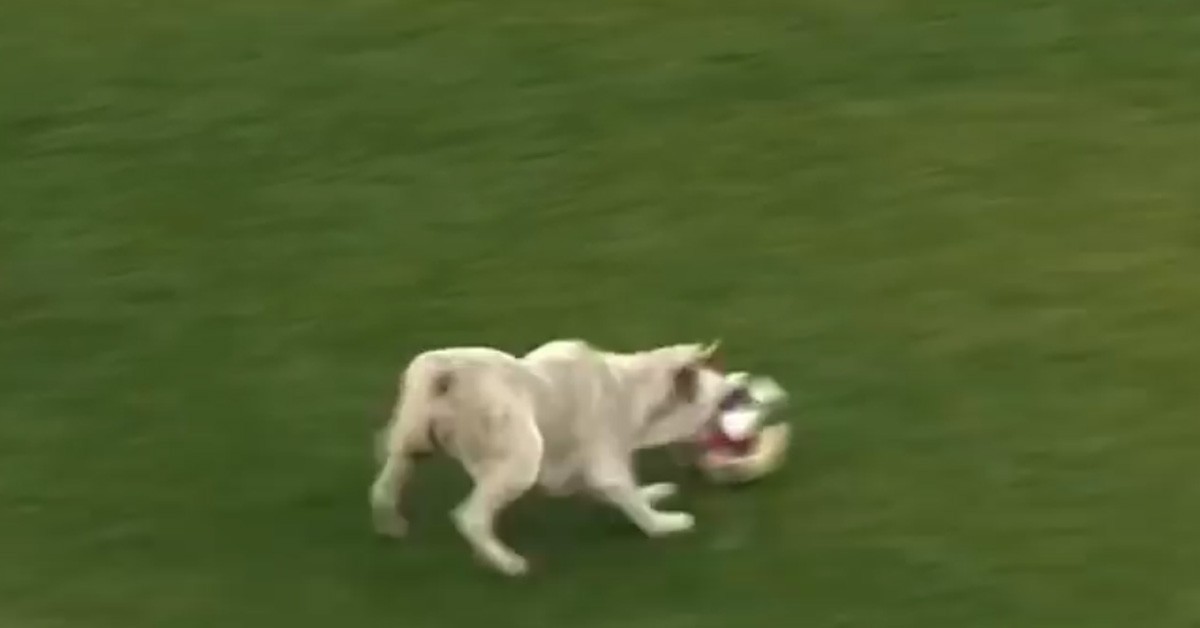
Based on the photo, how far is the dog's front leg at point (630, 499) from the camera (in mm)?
2869

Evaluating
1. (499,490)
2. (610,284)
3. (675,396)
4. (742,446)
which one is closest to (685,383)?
(675,396)

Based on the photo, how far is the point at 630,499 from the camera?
9.48ft

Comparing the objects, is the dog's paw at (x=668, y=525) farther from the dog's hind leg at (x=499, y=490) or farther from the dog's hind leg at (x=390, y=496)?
the dog's hind leg at (x=390, y=496)

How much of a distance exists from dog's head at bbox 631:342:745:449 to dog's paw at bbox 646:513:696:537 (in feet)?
0.35

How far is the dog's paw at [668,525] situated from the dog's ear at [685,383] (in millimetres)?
157

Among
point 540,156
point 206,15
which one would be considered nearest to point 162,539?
point 540,156

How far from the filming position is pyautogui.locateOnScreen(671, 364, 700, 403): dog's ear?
116 inches

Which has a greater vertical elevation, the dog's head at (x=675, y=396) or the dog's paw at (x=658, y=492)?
the dog's head at (x=675, y=396)

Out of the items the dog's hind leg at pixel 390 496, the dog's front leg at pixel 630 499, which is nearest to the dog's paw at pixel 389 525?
the dog's hind leg at pixel 390 496

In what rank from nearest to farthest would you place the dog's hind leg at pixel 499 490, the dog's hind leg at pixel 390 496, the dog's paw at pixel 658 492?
the dog's hind leg at pixel 499 490 → the dog's hind leg at pixel 390 496 → the dog's paw at pixel 658 492

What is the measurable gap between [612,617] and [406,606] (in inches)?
10.3

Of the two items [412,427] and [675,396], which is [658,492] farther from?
[412,427]

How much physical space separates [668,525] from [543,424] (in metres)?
0.25

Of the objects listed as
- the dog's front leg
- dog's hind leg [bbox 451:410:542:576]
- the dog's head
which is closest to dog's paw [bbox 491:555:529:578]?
dog's hind leg [bbox 451:410:542:576]
